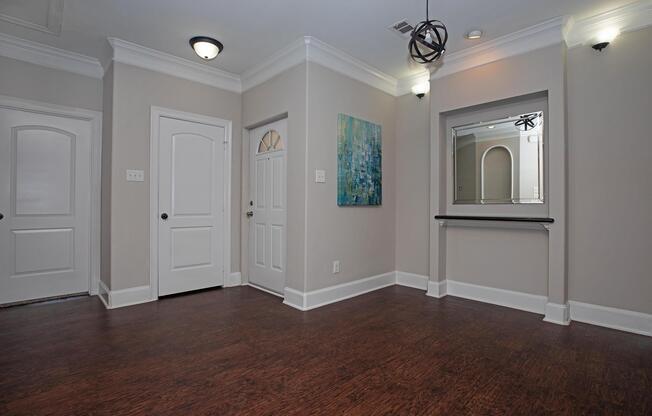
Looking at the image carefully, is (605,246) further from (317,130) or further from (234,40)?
(234,40)

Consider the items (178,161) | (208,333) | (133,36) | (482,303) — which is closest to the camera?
(208,333)

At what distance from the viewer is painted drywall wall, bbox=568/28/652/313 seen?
9.28 feet

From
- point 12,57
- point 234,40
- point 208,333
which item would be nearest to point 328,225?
point 208,333

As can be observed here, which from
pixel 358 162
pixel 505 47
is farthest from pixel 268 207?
pixel 505 47

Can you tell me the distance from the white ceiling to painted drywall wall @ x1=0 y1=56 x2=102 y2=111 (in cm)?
31

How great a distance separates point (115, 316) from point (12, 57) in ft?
9.37

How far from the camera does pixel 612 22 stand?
293 centimetres

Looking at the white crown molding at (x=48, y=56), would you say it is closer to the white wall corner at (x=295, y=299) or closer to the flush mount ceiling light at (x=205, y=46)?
the flush mount ceiling light at (x=205, y=46)

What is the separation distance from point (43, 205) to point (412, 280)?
14.4 ft

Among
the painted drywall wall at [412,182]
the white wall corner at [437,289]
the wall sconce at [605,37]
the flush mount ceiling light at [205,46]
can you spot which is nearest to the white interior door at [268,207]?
the flush mount ceiling light at [205,46]

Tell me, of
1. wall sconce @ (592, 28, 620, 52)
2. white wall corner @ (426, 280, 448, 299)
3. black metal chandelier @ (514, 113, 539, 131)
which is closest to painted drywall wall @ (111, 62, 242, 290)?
white wall corner @ (426, 280, 448, 299)

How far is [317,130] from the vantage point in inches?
141

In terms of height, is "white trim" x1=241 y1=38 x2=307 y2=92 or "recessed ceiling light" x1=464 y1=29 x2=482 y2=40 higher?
"recessed ceiling light" x1=464 y1=29 x2=482 y2=40

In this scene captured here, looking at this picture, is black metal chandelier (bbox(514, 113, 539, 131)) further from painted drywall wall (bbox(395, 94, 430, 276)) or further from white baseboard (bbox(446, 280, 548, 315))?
white baseboard (bbox(446, 280, 548, 315))
